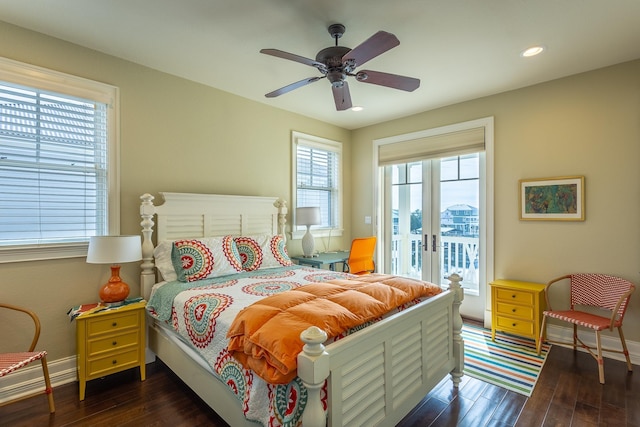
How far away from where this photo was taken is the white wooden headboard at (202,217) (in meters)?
2.78

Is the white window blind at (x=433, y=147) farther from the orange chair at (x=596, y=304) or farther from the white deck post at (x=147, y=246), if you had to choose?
the white deck post at (x=147, y=246)

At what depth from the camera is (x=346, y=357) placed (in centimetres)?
142

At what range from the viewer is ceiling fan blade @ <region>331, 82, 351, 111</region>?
2.34 m

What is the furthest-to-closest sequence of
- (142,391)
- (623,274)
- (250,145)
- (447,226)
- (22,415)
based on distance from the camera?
1. (447,226)
2. (250,145)
3. (623,274)
4. (142,391)
5. (22,415)

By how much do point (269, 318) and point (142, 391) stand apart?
1.56 meters

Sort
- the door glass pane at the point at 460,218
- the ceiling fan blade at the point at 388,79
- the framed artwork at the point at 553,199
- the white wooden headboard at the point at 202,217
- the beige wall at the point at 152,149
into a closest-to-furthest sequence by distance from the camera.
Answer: the ceiling fan blade at the point at 388,79 → the beige wall at the point at 152,149 → the white wooden headboard at the point at 202,217 → the framed artwork at the point at 553,199 → the door glass pane at the point at 460,218

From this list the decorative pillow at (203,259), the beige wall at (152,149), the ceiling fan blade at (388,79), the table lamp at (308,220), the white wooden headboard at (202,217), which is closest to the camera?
the ceiling fan blade at (388,79)

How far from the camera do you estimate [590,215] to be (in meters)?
2.98

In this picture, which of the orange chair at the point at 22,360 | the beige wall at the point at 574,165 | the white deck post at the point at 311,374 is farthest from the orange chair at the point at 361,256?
the orange chair at the point at 22,360

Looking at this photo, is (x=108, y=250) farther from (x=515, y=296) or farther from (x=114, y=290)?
(x=515, y=296)

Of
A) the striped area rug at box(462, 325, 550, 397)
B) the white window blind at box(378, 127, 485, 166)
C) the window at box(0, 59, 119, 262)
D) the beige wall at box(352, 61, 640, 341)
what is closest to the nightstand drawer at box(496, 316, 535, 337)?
the striped area rug at box(462, 325, 550, 397)

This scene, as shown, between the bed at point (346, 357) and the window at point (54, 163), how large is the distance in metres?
0.41

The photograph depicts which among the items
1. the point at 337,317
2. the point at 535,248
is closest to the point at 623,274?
the point at 535,248

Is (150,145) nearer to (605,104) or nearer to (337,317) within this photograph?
(337,317)
